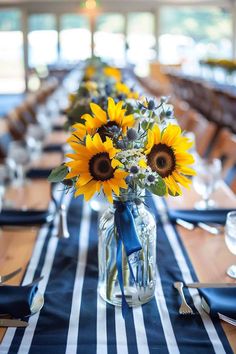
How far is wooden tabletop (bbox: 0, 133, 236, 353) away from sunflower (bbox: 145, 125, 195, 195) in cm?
30

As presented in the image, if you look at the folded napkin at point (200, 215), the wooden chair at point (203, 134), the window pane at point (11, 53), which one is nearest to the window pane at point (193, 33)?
the window pane at point (11, 53)

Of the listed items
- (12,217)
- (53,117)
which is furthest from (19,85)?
(12,217)

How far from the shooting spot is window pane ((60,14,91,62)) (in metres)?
15.9

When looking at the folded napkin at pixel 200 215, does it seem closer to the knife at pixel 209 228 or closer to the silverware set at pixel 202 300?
the knife at pixel 209 228

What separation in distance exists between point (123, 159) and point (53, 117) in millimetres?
3343

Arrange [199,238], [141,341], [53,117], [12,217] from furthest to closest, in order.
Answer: [53,117]
[12,217]
[199,238]
[141,341]

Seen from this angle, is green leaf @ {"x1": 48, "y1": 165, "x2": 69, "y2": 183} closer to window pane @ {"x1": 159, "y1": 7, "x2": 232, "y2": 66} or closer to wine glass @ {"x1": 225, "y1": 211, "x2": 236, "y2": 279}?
wine glass @ {"x1": 225, "y1": 211, "x2": 236, "y2": 279}

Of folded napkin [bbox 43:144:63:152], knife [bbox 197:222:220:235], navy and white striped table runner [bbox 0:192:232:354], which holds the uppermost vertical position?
folded napkin [bbox 43:144:63:152]

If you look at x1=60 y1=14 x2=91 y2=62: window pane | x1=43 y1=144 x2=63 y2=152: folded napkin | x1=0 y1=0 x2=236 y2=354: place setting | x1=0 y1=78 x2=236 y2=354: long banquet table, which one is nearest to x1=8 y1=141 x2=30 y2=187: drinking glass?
x1=0 y1=0 x2=236 y2=354: place setting

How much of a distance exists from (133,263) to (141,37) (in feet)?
51.2

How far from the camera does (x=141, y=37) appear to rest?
16.0m

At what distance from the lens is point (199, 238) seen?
1436 millimetres

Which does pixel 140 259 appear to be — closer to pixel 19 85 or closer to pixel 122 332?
pixel 122 332

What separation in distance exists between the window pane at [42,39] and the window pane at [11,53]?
370 mm
